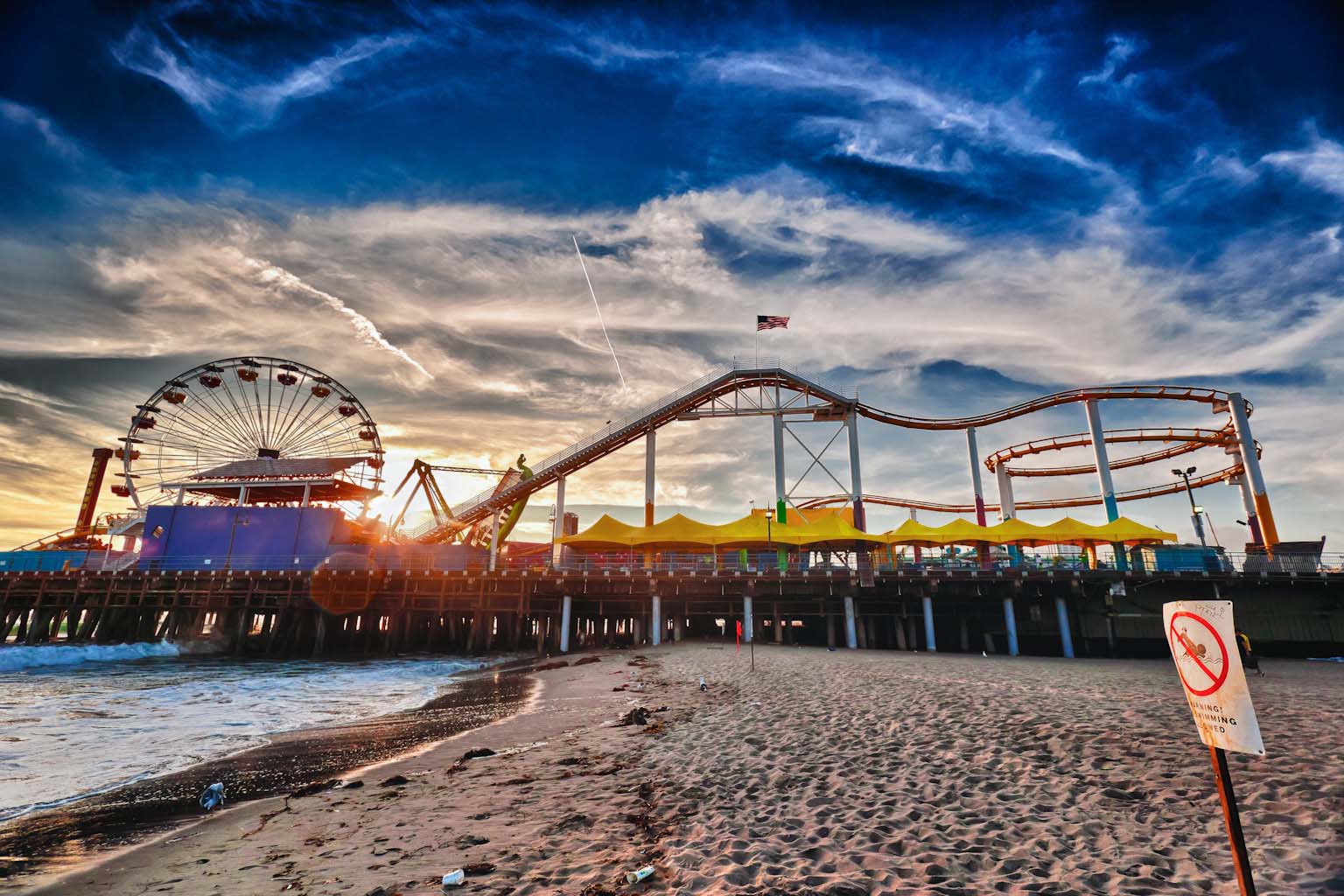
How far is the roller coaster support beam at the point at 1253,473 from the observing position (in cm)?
3778

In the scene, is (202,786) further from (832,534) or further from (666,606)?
(832,534)

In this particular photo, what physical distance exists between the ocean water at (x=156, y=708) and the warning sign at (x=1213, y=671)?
12.9 meters

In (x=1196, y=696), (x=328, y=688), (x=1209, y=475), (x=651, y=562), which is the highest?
(x=1209, y=475)

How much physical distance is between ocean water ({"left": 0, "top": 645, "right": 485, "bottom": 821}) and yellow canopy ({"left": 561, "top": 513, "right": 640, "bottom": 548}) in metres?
8.24

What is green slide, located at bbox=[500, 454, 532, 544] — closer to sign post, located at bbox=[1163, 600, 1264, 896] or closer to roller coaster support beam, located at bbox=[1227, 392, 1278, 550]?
sign post, located at bbox=[1163, 600, 1264, 896]

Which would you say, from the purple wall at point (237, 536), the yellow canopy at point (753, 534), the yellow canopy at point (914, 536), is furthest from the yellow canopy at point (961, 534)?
the purple wall at point (237, 536)

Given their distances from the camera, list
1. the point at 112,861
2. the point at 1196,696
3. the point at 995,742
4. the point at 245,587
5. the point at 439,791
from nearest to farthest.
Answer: the point at 1196,696 → the point at 112,861 → the point at 439,791 → the point at 995,742 → the point at 245,587

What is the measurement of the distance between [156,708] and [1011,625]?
110 ft

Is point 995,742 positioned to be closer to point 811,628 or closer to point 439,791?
point 439,791

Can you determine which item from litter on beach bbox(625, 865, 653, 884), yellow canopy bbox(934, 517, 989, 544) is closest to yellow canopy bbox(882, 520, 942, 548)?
yellow canopy bbox(934, 517, 989, 544)

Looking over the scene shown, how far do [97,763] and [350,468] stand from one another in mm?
39975

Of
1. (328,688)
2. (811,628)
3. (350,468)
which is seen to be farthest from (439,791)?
(350,468)

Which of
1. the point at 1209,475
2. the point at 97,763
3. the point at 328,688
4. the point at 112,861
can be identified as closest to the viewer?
the point at 112,861

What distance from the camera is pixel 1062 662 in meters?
22.3
